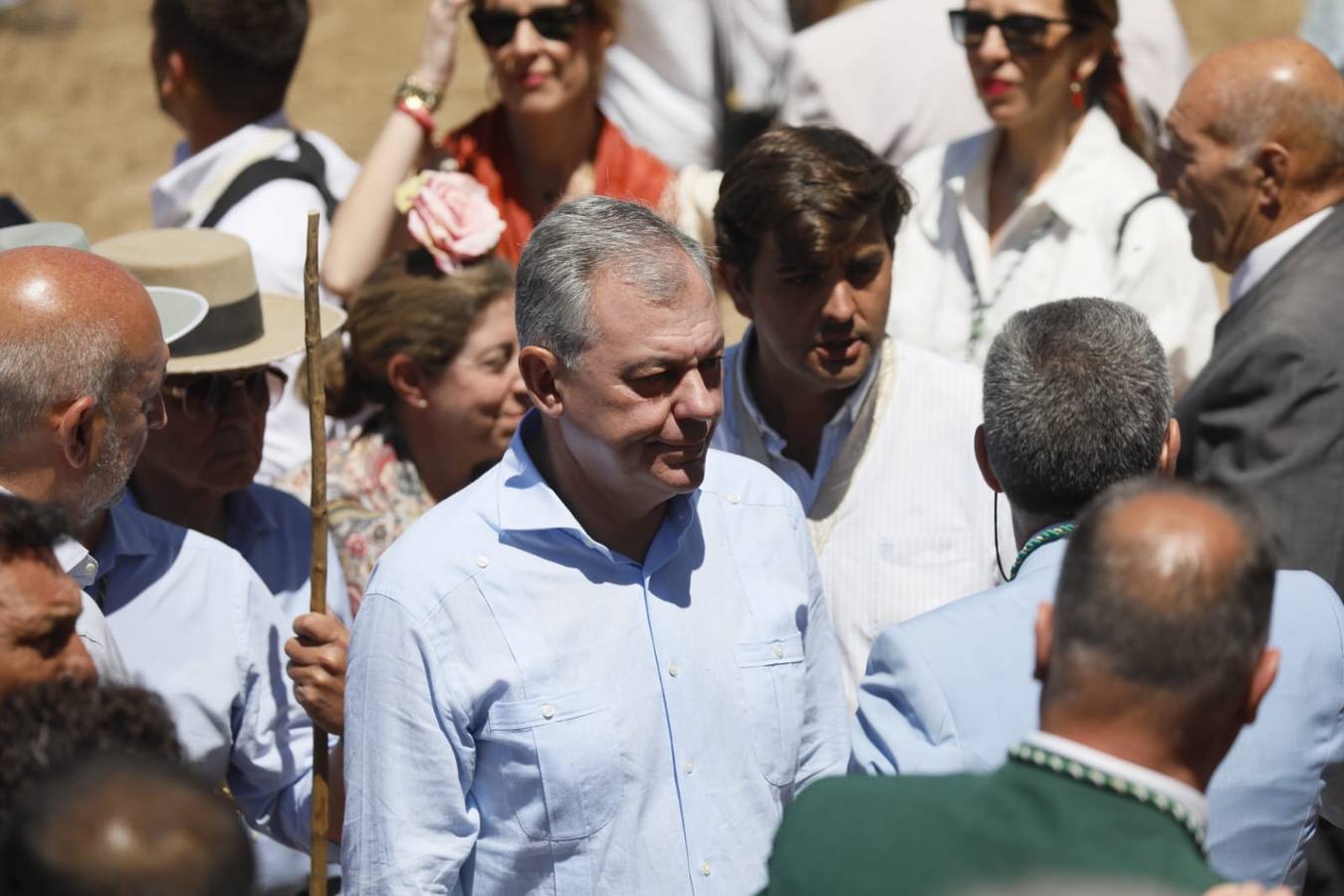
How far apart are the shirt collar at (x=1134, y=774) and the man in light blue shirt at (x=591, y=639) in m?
1.06

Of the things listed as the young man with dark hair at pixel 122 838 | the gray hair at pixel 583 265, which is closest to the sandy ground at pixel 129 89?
the gray hair at pixel 583 265

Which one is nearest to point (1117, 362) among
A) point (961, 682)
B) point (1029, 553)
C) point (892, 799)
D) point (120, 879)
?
point (1029, 553)

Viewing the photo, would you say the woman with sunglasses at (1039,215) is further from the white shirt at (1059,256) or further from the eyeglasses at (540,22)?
the eyeglasses at (540,22)

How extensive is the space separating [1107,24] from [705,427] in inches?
97.9

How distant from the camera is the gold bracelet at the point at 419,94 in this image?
5281mm

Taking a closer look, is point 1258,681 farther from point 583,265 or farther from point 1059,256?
point 1059,256

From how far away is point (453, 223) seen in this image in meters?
4.46

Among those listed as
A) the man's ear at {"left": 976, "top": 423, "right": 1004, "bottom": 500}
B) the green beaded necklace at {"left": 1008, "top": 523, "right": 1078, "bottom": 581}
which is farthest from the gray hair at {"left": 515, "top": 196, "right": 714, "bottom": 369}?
the green beaded necklace at {"left": 1008, "top": 523, "right": 1078, "bottom": 581}

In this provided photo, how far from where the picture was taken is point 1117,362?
2.86m

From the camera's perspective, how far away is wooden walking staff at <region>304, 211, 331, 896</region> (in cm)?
315

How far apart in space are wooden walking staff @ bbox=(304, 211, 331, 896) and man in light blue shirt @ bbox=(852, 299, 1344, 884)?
1.07 metres

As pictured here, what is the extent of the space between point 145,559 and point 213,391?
0.53m

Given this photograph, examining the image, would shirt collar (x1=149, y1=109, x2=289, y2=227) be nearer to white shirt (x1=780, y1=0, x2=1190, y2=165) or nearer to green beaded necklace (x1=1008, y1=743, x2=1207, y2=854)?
white shirt (x1=780, y1=0, x2=1190, y2=165)

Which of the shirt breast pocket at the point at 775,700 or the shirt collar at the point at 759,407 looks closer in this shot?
the shirt breast pocket at the point at 775,700
